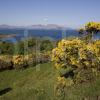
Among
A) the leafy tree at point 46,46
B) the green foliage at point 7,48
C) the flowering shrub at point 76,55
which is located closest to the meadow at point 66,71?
the flowering shrub at point 76,55

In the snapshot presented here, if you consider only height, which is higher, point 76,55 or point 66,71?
point 76,55

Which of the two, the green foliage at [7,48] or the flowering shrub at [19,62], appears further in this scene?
the green foliage at [7,48]

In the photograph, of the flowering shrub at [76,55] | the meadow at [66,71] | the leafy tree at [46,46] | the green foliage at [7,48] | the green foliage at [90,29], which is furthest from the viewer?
the green foliage at [7,48]

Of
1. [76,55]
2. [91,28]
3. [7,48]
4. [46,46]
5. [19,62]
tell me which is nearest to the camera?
[76,55]

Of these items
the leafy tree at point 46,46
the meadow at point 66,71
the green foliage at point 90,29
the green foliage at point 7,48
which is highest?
the green foliage at point 90,29

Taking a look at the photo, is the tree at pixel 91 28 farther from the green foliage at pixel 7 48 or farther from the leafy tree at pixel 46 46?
the green foliage at pixel 7 48

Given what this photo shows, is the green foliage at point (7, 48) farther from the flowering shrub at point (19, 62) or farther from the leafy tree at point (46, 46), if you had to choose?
the flowering shrub at point (19, 62)

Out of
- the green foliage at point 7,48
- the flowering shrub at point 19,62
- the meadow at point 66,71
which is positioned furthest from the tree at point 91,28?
the green foliage at point 7,48

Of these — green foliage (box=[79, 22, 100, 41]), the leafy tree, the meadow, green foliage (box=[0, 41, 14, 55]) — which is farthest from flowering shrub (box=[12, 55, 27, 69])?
green foliage (box=[0, 41, 14, 55])

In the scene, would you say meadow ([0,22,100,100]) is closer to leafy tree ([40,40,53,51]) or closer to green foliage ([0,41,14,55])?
leafy tree ([40,40,53,51])

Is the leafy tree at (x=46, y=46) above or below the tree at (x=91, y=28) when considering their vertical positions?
below

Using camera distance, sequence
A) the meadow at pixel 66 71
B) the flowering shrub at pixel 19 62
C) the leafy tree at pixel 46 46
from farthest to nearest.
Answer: the leafy tree at pixel 46 46, the flowering shrub at pixel 19 62, the meadow at pixel 66 71

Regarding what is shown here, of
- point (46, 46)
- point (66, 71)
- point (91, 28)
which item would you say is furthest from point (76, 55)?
point (46, 46)

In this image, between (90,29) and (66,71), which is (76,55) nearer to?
(66,71)
